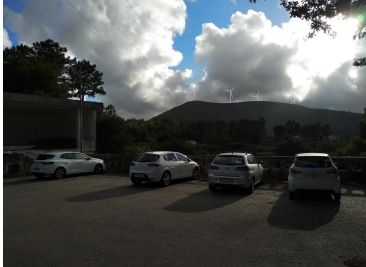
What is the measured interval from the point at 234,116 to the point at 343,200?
102659 millimetres

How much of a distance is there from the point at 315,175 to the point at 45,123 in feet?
99.7

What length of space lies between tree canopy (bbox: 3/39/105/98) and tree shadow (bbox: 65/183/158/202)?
68.4 ft

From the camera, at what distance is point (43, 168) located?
19641mm

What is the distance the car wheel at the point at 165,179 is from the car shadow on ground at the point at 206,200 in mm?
2023

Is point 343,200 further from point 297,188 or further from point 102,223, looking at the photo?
point 102,223

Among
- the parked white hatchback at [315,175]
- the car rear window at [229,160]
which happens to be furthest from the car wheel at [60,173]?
the parked white hatchback at [315,175]

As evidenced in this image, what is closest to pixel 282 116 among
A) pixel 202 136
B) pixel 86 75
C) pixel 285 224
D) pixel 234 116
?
pixel 234 116

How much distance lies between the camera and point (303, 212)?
1048cm

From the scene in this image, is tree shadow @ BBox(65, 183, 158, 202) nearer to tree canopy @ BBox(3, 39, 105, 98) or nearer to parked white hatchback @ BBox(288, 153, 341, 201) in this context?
parked white hatchback @ BBox(288, 153, 341, 201)

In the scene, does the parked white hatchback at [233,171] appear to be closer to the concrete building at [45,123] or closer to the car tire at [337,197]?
the car tire at [337,197]

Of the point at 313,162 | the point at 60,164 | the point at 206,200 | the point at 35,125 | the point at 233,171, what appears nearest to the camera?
the point at 313,162

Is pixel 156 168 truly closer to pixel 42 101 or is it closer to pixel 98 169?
pixel 98 169

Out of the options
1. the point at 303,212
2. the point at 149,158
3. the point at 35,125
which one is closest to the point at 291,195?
the point at 303,212

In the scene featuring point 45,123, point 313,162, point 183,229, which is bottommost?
point 183,229
